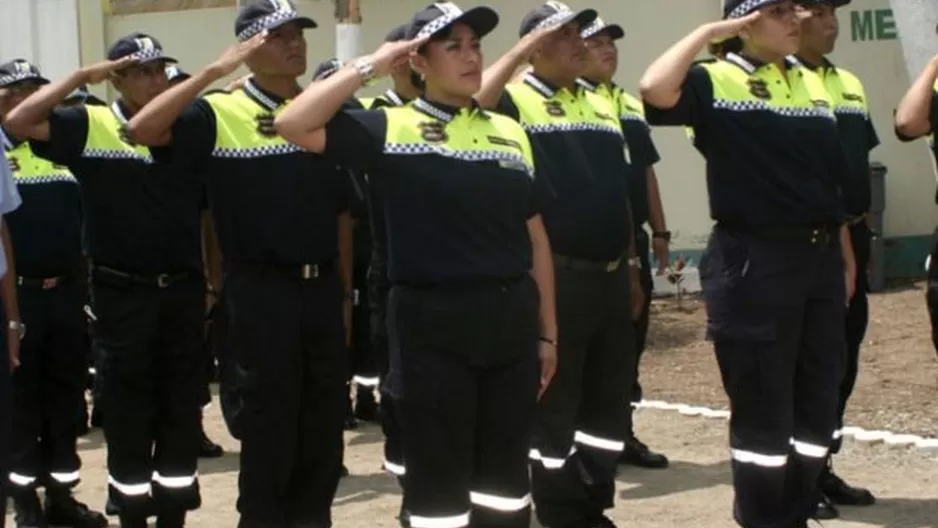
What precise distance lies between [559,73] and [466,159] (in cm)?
198

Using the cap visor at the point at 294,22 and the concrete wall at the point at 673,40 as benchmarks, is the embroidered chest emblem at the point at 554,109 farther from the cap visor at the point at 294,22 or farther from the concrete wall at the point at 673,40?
the concrete wall at the point at 673,40

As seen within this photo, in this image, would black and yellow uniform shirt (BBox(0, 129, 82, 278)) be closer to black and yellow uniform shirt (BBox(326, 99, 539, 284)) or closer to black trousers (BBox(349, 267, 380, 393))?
black trousers (BBox(349, 267, 380, 393))

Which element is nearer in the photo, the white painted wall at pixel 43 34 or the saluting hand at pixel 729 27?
the saluting hand at pixel 729 27

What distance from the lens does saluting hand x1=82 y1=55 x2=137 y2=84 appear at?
852 cm

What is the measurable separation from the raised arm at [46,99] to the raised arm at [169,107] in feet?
2.24

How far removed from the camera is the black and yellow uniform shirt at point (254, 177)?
8000 millimetres

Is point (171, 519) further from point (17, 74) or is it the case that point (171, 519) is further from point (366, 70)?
point (366, 70)

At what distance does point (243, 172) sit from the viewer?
8.01 meters

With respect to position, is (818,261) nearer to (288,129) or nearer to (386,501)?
(288,129)

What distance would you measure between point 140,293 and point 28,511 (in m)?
1.63

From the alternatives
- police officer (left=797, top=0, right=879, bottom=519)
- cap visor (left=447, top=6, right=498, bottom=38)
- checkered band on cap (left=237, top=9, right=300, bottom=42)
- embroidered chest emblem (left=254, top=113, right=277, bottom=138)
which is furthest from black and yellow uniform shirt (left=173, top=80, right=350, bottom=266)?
police officer (left=797, top=0, right=879, bottom=519)

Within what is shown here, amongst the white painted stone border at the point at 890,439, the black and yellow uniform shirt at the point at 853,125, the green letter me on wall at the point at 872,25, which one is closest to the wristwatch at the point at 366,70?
the black and yellow uniform shirt at the point at 853,125

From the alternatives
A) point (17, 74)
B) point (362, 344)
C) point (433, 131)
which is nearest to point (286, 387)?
point (433, 131)

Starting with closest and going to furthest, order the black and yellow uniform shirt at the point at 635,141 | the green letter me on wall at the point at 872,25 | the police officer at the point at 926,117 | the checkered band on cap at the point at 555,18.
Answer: the checkered band on cap at the point at 555,18, the police officer at the point at 926,117, the black and yellow uniform shirt at the point at 635,141, the green letter me on wall at the point at 872,25
